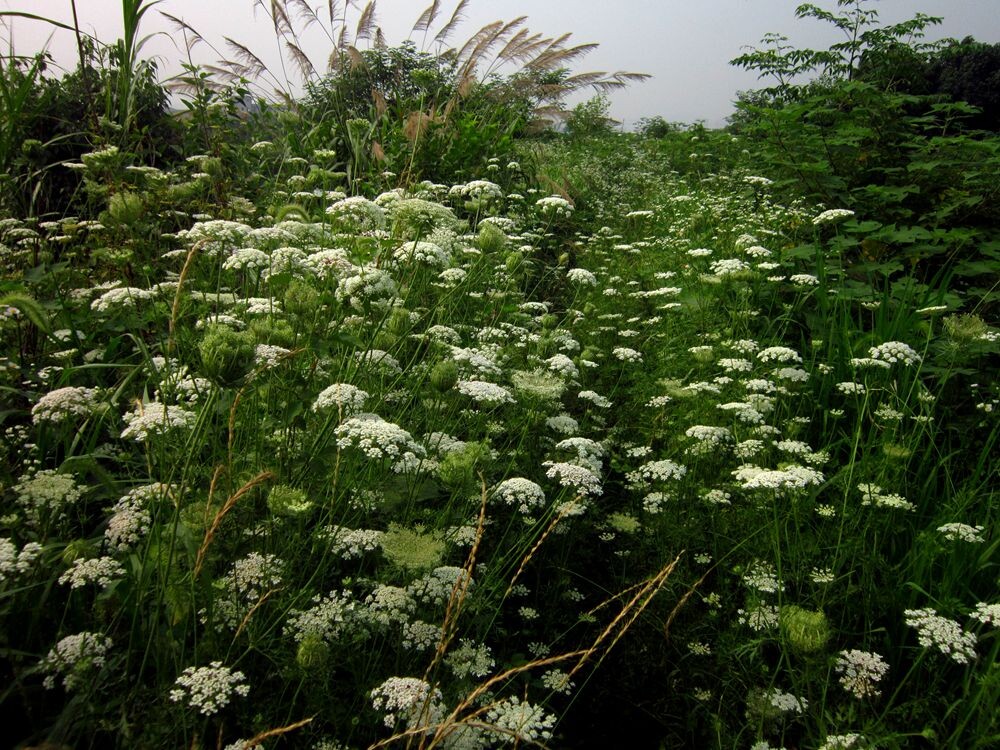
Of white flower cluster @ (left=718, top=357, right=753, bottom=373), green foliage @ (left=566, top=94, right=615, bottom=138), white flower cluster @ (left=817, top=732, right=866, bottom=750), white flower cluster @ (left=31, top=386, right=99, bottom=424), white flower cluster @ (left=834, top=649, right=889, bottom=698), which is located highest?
green foliage @ (left=566, top=94, right=615, bottom=138)

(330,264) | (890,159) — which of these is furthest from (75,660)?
(890,159)

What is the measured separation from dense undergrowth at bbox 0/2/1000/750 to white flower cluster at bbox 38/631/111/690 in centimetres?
1

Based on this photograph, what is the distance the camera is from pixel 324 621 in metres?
1.62

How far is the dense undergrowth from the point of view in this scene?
1591 mm

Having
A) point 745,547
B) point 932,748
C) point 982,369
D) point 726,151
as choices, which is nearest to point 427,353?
point 745,547

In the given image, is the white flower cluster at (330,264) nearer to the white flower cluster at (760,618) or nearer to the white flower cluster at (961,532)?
the white flower cluster at (760,618)

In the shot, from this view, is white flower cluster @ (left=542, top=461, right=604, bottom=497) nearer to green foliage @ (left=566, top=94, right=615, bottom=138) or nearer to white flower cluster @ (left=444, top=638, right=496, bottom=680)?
white flower cluster @ (left=444, top=638, right=496, bottom=680)

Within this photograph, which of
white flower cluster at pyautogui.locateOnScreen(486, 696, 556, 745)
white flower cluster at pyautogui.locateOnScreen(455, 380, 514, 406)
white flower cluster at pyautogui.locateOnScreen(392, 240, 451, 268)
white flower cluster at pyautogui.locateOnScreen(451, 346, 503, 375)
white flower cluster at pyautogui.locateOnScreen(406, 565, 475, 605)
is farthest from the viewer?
white flower cluster at pyautogui.locateOnScreen(392, 240, 451, 268)

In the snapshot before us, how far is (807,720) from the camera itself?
187 centimetres

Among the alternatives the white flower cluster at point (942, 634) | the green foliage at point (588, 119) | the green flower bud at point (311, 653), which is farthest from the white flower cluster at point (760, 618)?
the green foliage at point (588, 119)

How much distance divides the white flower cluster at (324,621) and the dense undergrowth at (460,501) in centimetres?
1

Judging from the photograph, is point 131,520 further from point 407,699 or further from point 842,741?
point 842,741

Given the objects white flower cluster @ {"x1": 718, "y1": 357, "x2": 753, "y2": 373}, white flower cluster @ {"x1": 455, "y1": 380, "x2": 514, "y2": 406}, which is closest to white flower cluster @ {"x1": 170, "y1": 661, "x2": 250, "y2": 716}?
white flower cluster @ {"x1": 455, "y1": 380, "x2": 514, "y2": 406}

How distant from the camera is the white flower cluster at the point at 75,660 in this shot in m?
1.40
